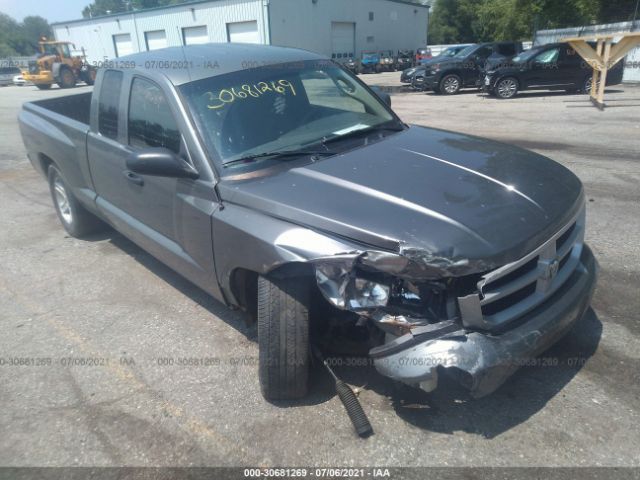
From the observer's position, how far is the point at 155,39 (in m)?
38.0

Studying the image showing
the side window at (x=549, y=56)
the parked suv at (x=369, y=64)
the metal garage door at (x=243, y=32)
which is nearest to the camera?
the side window at (x=549, y=56)

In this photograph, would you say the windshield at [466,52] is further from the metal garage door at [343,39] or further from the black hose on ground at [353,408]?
the metal garage door at [343,39]

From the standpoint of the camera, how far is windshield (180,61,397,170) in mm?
3031

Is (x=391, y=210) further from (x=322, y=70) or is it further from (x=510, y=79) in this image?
(x=510, y=79)

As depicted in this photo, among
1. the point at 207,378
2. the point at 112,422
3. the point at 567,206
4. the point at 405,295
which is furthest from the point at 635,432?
the point at 112,422

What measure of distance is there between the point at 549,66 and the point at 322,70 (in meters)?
14.0

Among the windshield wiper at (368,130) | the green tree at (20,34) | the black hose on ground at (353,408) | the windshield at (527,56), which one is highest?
the green tree at (20,34)

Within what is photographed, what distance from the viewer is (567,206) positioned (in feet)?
8.60

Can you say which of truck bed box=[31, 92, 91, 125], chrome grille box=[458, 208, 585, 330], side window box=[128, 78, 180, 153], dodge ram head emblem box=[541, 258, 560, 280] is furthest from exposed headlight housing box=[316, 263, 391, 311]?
truck bed box=[31, 92, 91, 125]

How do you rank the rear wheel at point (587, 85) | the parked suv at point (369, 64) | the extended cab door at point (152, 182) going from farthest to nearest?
1. the parked suv at point (369, 64)
2. the rear wheel at point (587, 85)
3. the extended cab door at point (152, 182)

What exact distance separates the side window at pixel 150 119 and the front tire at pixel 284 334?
1.28m

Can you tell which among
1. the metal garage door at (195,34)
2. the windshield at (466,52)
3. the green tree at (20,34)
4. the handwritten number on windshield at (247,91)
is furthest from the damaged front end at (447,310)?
the green tree at (20,34)

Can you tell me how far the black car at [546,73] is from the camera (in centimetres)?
1509

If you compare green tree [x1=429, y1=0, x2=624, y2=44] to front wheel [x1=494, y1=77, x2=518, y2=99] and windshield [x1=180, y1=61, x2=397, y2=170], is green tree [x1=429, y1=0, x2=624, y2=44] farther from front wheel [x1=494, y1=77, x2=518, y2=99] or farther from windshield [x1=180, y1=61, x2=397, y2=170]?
windshield [x1=180, y1=61, x2=397, y2=170]
